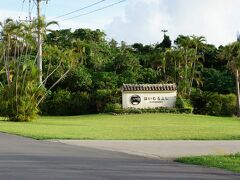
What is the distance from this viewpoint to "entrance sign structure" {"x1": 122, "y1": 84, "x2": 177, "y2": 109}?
Result: 53969 millimetres

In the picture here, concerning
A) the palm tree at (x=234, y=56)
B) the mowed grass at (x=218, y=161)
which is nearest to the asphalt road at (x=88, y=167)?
the mowed grass at (x=218, y=161)

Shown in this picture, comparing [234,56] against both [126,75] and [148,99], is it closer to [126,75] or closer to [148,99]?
[148,99]

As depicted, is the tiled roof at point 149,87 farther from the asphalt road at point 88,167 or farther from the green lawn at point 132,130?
the asphalt road at point 88,167

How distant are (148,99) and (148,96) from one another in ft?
1.18

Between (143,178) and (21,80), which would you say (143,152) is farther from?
(21,80)

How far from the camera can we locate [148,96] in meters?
54.2

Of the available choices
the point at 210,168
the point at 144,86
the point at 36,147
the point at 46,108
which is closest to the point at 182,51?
the point at 144,86

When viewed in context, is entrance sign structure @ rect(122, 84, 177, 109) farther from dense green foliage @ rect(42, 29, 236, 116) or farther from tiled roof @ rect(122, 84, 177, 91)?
dense green foliage @ rect(42, 29, 236, 116)

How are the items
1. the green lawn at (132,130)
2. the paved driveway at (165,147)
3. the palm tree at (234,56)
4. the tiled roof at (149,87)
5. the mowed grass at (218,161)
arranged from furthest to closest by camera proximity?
1. the palm tree at (234,56)
2. the tiled roof at (149,87)
3. the green lawn at (132,130)
4. the paved driveway at (165,147)
5. the mowed grass at (218,161)

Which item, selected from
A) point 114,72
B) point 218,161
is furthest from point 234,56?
point 218,161

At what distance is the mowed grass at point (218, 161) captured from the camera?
12703 mm

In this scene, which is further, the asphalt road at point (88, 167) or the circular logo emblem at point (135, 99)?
the circular logo emblem at point (135, 99)

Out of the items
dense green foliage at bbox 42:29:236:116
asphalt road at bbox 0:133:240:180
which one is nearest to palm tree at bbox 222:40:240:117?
dense green foliage at bbox 42:29:236:116

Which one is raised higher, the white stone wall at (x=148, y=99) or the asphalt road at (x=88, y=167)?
the white stone wall at (x=148, y=99)
